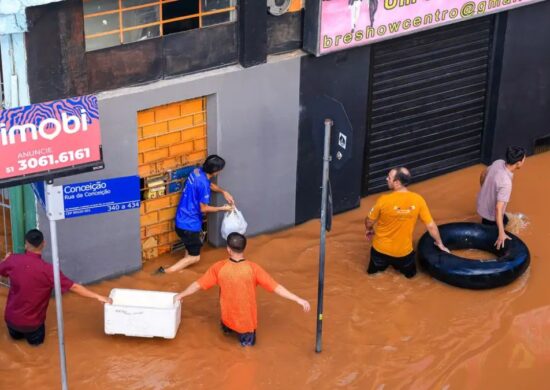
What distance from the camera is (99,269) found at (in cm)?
1230

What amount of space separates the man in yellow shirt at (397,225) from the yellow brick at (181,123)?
2.26m

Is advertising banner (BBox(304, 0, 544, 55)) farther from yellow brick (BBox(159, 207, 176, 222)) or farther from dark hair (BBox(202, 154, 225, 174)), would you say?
yellow brick (BBox(159, 207, 176, 222))

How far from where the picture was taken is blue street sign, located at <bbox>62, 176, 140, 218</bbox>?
9.20 meters

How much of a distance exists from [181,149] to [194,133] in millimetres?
237

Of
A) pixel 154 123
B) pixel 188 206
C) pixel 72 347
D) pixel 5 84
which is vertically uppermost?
pixel 5 84

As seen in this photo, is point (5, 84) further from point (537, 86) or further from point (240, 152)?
point (537, 86)

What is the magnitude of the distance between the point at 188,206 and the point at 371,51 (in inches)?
122

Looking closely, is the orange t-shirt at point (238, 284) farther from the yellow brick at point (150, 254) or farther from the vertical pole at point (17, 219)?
the vertical pole at point (17, 219)

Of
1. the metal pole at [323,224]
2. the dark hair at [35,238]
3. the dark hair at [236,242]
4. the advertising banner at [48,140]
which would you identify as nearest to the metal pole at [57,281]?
the advertising banner at [48,140]

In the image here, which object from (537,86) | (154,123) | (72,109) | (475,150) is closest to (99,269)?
(154,123)

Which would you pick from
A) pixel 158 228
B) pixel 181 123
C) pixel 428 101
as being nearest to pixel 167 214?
pixel 158 228

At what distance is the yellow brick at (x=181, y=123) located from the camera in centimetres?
1231

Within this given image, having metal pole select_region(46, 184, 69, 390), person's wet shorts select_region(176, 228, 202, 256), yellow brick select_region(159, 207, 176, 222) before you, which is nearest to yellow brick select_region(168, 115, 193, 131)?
yellow brick select_region(159, 207, 176, 222)

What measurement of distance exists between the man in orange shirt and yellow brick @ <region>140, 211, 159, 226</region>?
5.60 ft
